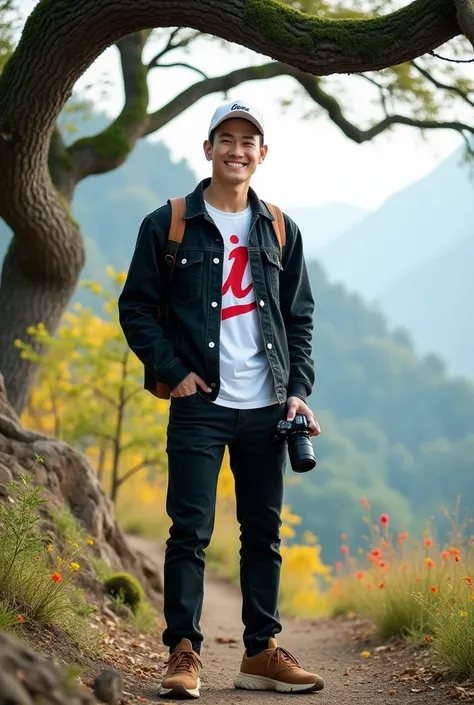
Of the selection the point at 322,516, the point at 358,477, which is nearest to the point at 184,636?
the point at 322,516

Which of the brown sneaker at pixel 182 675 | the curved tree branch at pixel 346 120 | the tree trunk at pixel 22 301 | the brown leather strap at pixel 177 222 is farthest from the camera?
the curved tree branch at pixel 346 120

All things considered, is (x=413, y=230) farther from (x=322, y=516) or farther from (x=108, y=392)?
(x=108, y=392)

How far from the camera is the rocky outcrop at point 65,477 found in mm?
5859

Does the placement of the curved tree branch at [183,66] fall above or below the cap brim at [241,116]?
above

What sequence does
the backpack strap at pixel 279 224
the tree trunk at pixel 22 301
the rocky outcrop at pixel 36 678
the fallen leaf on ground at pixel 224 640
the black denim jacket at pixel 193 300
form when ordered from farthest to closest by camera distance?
1. the tree trunk at pixel 22 301
2. the fallen leaf on ground at pixel 224 640
3. the backpack strap at pixel 279 224
4. the black denim jacket at pixel 193 300
5. the rocky outcrop at pixel 36 678

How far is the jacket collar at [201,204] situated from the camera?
411 centimetres

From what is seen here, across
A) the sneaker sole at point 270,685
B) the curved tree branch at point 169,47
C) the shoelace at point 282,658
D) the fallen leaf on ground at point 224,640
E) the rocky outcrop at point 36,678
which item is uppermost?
the curved tree branch at point 169,47

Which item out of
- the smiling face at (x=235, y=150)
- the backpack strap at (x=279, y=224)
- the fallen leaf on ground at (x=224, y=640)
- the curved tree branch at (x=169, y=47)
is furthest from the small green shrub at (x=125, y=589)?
the curved tree branch at (x=169, y=47)

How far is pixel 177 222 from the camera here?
13.4 feet

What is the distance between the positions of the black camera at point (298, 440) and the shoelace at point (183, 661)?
835 millimetres

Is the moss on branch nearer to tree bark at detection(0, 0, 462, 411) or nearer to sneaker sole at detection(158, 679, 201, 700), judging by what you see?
tree bark at detection(0, 0, 462, 411)

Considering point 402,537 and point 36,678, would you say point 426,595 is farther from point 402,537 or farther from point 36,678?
point 36,678

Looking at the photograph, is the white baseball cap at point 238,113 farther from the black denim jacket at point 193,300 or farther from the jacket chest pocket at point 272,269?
the jacket chest pocket at point 272,269

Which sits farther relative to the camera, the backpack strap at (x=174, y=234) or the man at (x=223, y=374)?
the backpack strap at (x=174, y=234)
